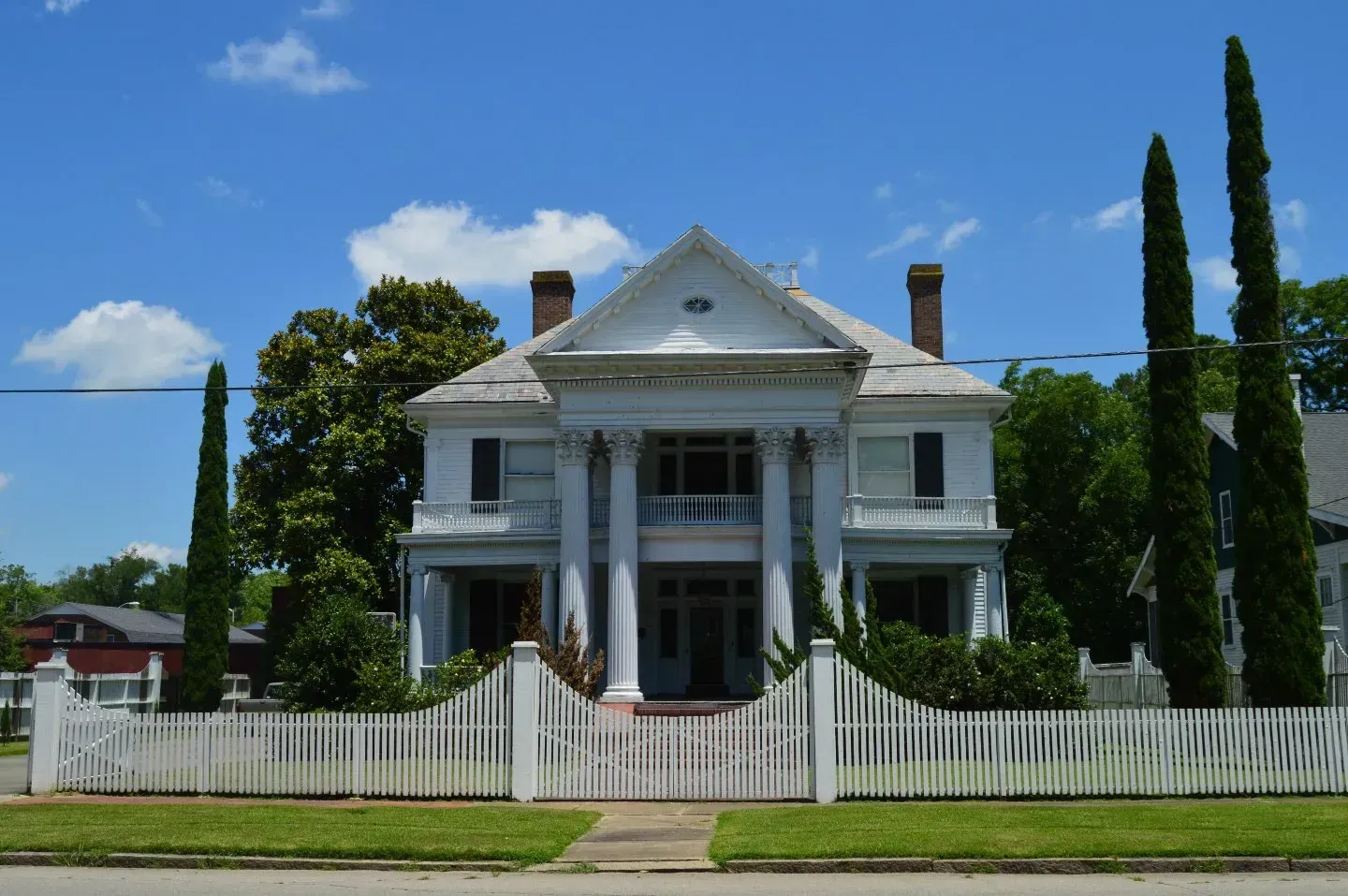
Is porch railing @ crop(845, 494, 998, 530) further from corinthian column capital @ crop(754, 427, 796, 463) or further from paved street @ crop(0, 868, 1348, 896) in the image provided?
paved street @ crop(0, 868, 1348, 896)

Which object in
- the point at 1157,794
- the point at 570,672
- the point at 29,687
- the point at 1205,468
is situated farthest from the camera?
the point at 29,687

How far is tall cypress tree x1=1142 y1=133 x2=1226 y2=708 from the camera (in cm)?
2053

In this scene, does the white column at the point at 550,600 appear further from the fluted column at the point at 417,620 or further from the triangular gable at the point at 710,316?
the triangular gable at the point at 710,316

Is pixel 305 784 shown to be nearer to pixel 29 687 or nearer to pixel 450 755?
pixel 450 755

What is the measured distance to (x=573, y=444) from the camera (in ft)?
93.0

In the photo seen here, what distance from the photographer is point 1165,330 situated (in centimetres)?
2142

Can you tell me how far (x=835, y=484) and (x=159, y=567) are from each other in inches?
5865

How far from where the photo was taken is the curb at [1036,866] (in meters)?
11.9

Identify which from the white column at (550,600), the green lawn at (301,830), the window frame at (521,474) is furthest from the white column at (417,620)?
the green lawn at (301,830)

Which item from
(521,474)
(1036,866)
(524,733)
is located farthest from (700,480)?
(1036,866)

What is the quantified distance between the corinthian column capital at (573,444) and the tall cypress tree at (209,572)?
12023 millimetres

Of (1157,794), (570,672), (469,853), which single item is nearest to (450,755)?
(469,853)

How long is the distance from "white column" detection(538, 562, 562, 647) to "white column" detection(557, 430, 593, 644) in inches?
33.8

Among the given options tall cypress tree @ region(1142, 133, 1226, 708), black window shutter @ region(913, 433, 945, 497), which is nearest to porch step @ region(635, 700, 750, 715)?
black window shutter @ region(913, 433, 945, 497)
